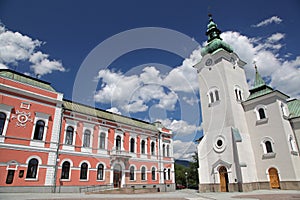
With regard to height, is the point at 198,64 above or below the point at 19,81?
above

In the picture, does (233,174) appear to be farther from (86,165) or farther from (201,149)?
(86,165)

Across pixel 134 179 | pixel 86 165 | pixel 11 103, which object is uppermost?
pixel 11 103

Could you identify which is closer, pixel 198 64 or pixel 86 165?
pixel 86 165

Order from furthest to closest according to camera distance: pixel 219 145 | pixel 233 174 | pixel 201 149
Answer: pixel 201 149, pixel 219 145, pixel 233 174

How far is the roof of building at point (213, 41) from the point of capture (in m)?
27.2

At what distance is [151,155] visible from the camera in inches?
1237

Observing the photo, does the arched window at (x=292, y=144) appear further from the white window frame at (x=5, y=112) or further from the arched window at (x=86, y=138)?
the white window frame at (x=5, y=112)

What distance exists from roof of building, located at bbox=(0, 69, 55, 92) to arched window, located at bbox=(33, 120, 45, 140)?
3.88 metres

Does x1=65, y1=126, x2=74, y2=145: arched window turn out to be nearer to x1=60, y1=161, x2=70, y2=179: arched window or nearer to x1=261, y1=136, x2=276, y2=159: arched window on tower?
x1=60, y1=161, x2=70, y2=179: arched window

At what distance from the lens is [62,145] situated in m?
21.9

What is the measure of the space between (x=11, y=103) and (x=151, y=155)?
66.1ft

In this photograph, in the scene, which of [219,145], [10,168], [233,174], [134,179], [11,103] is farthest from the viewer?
[134,179]

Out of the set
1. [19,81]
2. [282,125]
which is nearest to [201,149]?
[282,125]

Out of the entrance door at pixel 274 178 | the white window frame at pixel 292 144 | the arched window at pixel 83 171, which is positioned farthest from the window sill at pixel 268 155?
the arched window at pixel 83 171
